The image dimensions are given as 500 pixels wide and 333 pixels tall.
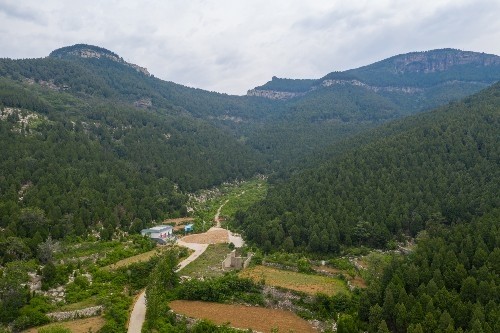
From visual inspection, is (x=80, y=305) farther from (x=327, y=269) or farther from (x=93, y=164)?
(x=93, y=164)

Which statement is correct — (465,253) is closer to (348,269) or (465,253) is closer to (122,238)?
(348,269)

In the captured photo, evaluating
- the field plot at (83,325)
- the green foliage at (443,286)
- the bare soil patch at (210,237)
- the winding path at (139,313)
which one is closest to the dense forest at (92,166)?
the bare soil patch at (210,237)

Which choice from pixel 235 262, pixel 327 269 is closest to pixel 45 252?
pixel 235 262

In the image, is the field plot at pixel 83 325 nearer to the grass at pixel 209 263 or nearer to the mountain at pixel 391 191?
the grass at pixel 209 263

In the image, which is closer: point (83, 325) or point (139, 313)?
point (83, 325)

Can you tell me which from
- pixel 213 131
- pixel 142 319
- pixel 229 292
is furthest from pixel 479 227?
pixel 213 131

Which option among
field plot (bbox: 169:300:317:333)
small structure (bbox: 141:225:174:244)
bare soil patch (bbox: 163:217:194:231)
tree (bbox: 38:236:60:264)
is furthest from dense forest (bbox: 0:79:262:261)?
field plot (bbox: 169:300:317:333)

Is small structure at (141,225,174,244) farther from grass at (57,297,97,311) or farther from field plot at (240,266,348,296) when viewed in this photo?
grass at (57,297,97,311)
